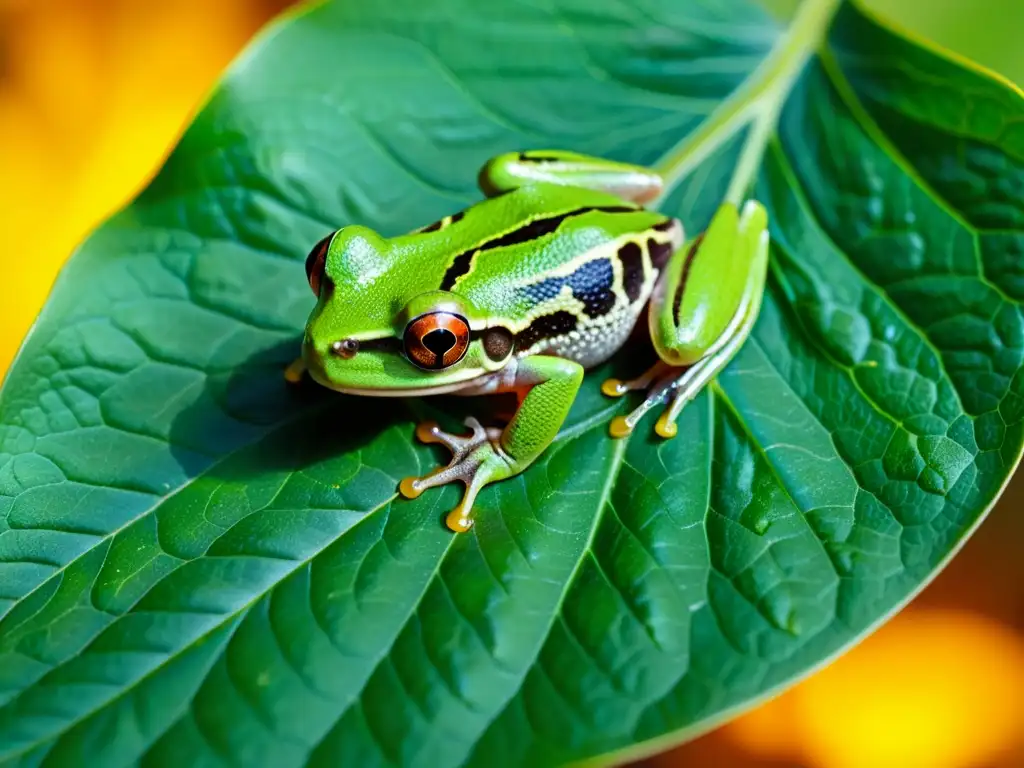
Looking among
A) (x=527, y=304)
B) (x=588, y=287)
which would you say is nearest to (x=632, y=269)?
(x=588, y=287)

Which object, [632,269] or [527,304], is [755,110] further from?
[527,304]

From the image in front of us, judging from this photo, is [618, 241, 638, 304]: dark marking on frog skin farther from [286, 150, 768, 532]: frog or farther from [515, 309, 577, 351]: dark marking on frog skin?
[515, 309, 577, 351]: dark marking on frog skin

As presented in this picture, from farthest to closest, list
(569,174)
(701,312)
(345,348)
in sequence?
(569,174) < (701,312) < (345,348)

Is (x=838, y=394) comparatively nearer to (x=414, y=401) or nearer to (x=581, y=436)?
(x=581, y=436)

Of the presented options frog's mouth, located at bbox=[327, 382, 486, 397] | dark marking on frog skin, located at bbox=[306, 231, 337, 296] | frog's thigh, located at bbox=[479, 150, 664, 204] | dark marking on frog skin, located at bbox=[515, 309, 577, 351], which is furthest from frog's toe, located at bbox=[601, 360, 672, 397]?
dark marking on frog skin, located at bbox=[306, 231, 337, 296]

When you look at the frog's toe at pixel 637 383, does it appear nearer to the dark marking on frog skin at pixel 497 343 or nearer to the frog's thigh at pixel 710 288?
the frog's thigh at pixel 710 288

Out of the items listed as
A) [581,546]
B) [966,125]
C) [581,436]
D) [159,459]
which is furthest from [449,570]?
[966,125]

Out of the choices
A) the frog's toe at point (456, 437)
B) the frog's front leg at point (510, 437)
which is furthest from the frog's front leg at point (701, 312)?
the frog's toe at point (456, 437)
